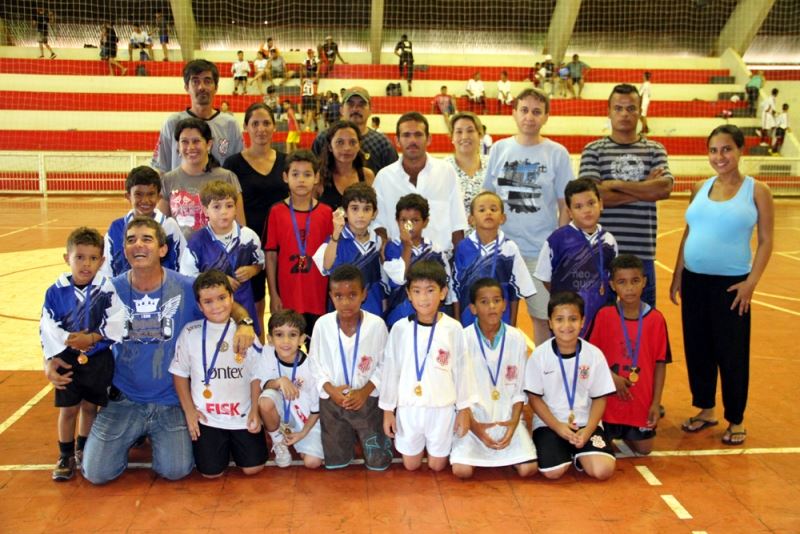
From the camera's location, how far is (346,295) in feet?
13.5

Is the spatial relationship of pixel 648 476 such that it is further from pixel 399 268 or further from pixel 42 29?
pixel 42 29

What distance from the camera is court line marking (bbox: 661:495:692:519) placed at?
11.8 feet

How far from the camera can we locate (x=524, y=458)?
4062mm

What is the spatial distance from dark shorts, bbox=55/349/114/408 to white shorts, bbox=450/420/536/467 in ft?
6.53

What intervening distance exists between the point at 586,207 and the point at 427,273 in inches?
46.7

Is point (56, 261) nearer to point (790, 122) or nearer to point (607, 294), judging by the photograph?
point (607, 294)

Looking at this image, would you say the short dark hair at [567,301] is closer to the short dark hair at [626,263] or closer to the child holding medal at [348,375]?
the short dark hair at [626,263]

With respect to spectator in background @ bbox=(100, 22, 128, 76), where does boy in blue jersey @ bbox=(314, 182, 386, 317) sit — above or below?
below

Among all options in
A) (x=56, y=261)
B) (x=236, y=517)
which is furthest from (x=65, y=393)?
(x=56, y=261)

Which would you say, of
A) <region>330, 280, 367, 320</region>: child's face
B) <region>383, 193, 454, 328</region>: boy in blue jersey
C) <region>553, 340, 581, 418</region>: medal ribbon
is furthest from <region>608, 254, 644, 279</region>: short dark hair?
<region>330, 280, 367, 320</region>: child's face

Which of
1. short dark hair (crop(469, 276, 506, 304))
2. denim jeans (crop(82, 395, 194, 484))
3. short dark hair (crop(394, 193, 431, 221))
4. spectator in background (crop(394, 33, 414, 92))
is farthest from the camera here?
spectator in background (crop(394, 33, 414, 92))

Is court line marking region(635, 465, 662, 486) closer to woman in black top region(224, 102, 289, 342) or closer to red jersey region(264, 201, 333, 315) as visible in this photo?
red jersey region(264, 201, 333, 315)

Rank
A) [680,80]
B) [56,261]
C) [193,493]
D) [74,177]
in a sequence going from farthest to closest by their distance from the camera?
[680,80], [74,177], [56,261], [193,493]

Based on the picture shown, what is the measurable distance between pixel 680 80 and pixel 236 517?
2612 centimetres
